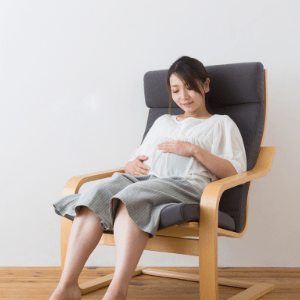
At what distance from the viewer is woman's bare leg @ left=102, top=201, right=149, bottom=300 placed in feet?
4.08

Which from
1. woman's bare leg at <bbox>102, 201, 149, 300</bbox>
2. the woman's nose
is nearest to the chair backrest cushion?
the woman's nose

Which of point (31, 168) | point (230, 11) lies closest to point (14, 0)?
point (31, 168)

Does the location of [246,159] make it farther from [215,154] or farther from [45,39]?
[45,39]

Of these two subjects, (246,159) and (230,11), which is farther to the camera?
(230,11)

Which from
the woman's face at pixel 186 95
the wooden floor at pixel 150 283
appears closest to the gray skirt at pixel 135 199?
the woman's face at pixel 186 95

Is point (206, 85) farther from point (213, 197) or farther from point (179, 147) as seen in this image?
point (213, 197)

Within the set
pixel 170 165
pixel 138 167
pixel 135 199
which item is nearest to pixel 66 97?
pixel 138 167

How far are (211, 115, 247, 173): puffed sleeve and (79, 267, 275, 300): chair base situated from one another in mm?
531

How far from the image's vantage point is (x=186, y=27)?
7.46ft

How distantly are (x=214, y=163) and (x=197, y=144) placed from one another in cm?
16

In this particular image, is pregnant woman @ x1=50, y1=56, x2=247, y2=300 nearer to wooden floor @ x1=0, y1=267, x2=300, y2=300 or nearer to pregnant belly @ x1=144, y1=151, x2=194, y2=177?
pregnant belly @ x1=144, y1=151, x2=194, y2=177

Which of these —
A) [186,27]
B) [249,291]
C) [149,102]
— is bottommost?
[249,291]

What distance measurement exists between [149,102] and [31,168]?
837 mm

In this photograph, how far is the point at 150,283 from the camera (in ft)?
6.37
